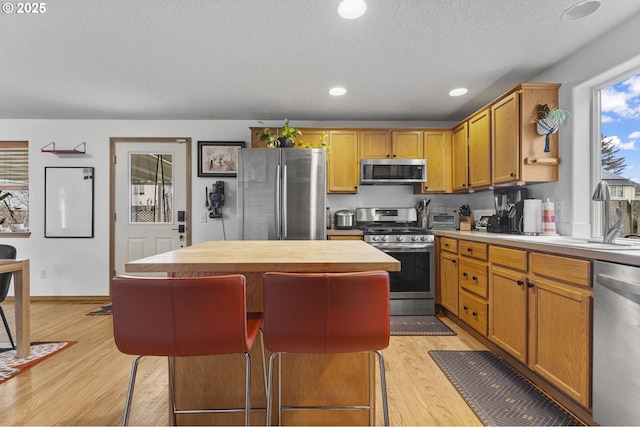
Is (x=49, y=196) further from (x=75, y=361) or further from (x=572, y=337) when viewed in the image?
(x=572, y=337)

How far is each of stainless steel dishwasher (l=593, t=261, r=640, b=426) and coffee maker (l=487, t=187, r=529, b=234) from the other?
1385 millimetres

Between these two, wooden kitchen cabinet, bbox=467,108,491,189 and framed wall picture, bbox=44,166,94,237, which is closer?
wooden kitchen cabinet, bbox=467,108,491,189

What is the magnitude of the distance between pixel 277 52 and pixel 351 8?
78cm

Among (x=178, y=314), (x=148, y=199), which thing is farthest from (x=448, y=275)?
(x=148, y=199)

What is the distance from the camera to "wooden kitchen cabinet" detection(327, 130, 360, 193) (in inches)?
157

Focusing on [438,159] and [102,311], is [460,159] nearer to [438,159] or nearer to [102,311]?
[438,159]

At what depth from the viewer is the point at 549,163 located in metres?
2.68

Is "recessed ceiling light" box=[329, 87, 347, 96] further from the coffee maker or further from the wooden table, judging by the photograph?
the wooden table

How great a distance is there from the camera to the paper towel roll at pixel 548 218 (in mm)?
2643

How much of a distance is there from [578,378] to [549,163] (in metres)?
1.68

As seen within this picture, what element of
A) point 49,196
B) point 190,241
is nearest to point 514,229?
point 190,241

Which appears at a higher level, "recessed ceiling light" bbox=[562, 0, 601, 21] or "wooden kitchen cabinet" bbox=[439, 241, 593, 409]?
"recessed ceiling light" bbox=[562, 0, 601, 21]

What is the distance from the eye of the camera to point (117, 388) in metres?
2.07

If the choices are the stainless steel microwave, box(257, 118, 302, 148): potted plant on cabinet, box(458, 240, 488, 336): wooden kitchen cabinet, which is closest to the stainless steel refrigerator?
box(257, 118, 302, 148): potted plant on cabinet
